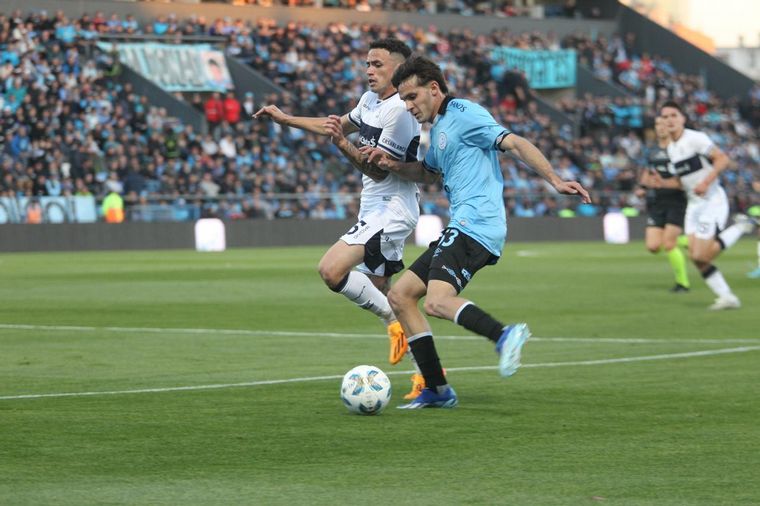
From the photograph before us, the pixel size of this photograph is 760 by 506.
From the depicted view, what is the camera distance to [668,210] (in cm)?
2105

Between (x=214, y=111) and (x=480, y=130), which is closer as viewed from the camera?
(x=480, y=130)

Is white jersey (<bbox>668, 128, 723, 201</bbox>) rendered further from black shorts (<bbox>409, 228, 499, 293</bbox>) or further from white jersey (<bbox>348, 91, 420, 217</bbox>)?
black shorts (<bbox>409, 228, 499, 293</bbox>)

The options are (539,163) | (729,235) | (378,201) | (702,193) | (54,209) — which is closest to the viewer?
(539,163)

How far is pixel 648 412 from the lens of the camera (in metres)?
9.05

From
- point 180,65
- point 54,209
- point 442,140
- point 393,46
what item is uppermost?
point 393,46

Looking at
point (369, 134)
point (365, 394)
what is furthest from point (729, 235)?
point (365, 394)

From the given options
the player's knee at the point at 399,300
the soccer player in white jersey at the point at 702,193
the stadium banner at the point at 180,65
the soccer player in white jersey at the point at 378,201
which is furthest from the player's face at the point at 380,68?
the stadium banner at the point at 180,65

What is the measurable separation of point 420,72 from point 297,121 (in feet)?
5.68

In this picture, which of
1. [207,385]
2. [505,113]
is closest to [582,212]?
[505,113]

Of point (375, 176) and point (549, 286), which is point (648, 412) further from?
point (549, 286)

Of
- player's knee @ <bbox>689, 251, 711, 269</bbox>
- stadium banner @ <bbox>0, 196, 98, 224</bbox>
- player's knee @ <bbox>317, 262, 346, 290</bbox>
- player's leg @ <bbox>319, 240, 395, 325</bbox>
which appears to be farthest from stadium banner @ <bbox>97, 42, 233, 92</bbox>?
player's knee @ <bbox>317, 262, 346, 290</bbox>

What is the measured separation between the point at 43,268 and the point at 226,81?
59.3 feet

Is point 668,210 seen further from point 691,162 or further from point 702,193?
point 702,193

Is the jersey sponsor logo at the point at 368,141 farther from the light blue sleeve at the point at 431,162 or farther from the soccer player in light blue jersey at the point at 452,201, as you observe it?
the soccer player in light blue jersey at the point at 452,201
